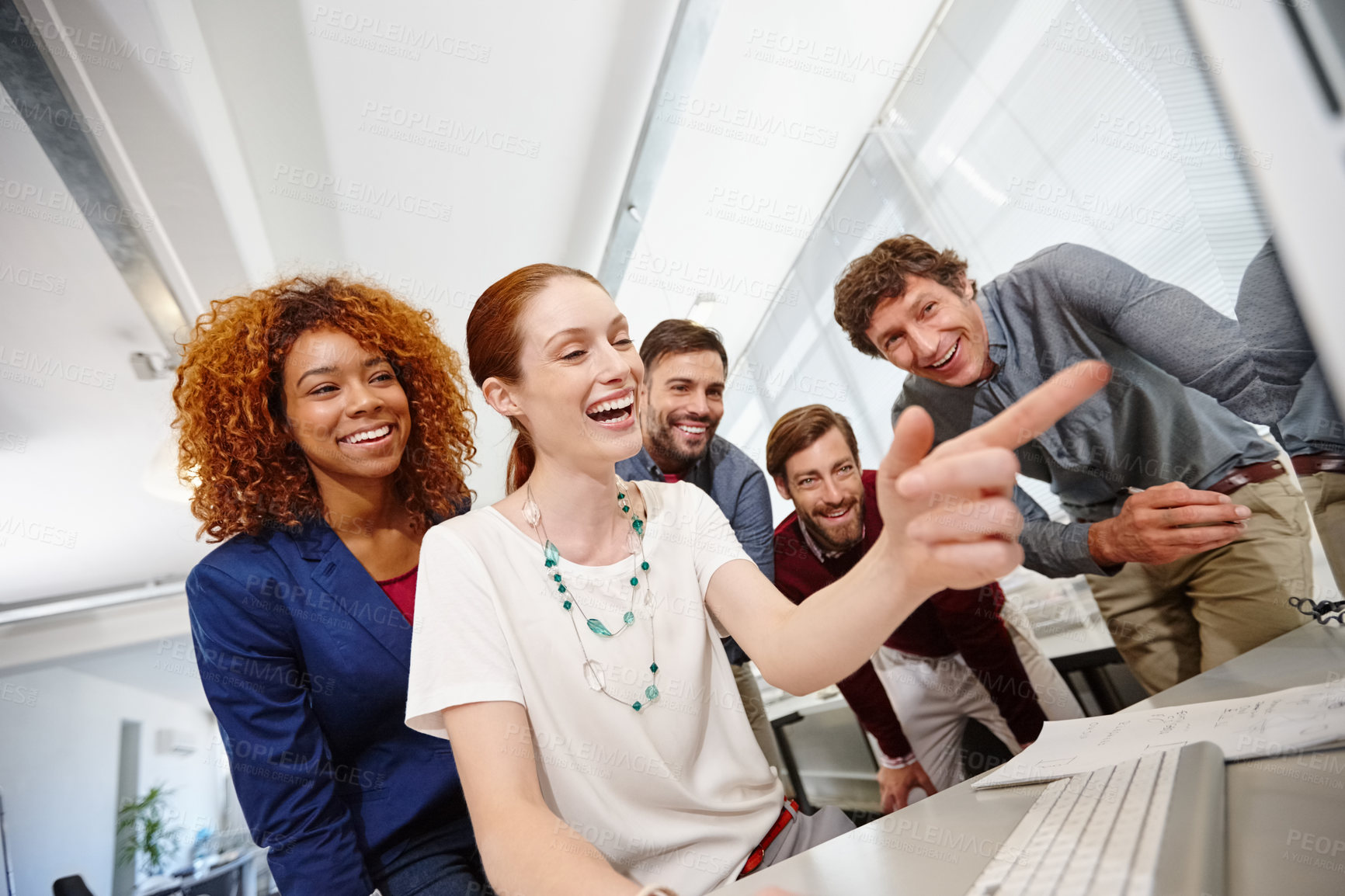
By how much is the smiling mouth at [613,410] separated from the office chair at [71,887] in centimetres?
382

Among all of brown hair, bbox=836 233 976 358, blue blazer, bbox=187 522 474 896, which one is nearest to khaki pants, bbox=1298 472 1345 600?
brown hair, bbox=836 233 976 358

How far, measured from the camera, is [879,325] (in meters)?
1.94

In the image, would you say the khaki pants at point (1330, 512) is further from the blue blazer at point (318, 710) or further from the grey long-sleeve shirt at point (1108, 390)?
the blue blazer at point (318, 710)

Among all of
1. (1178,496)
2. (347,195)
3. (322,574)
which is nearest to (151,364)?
(347,195)

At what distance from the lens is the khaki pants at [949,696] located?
2.09 meters

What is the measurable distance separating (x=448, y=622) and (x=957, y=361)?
142 cm

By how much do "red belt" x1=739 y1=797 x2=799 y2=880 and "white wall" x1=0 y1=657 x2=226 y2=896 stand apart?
7.56m

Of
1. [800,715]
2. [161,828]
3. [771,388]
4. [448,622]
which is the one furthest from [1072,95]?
[161,828]

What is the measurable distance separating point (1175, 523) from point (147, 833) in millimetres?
8495

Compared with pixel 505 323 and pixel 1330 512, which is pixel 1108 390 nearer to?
pixel 1330 512

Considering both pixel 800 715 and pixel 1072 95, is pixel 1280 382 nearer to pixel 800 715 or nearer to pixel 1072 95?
pixel 1072 95

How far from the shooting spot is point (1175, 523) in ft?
5.32

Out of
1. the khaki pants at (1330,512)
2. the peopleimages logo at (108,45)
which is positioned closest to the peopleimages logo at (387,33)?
the peopleimages logo at (108,45)

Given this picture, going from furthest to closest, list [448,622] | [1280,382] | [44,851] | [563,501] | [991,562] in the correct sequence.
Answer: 1. [44,851]
2. [1280,382]
3. [563,501]
4. [448,622]
5. [991,562]
